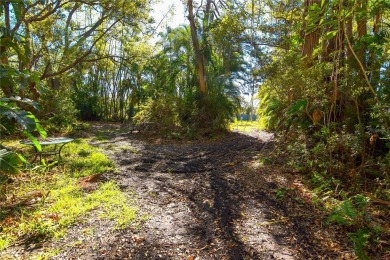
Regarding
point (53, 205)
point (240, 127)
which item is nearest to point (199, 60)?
point (240, 127)

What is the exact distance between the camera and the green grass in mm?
1999

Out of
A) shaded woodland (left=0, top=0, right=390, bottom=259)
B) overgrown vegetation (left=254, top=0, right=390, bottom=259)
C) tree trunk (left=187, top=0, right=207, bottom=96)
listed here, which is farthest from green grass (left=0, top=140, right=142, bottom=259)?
tree trunk (left=187, top=0, right=207, bottom=96)

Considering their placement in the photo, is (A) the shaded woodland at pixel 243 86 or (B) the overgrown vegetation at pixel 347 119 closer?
(B) the overgrown vegetation at pixel 347 119

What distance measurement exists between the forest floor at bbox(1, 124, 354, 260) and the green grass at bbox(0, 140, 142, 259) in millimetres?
104

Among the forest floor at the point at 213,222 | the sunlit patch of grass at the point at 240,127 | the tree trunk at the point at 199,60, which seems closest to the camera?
the forest floor at the point at 213,222

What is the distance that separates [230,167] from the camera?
3812 mm

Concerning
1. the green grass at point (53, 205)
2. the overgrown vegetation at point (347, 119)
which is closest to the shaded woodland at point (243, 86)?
the overgrown vegetation at point (347, 119)

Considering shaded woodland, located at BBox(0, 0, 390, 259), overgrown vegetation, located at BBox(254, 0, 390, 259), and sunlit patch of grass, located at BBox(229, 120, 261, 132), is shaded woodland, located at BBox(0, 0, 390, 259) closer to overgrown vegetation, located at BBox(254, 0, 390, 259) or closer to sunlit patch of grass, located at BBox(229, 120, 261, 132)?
overgrown vegetation, located at BBox(254, 0, 390, 259)

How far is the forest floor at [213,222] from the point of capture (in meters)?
1.72

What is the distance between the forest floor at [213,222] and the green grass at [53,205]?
0.10 meters

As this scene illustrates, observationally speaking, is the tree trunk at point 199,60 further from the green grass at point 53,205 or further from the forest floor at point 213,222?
the green grass at point 53,205

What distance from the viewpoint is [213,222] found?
2.13m

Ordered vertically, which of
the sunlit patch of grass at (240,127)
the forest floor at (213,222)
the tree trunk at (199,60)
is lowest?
the forest floor at (213,222)

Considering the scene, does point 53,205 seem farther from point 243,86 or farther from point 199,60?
point 243,86
